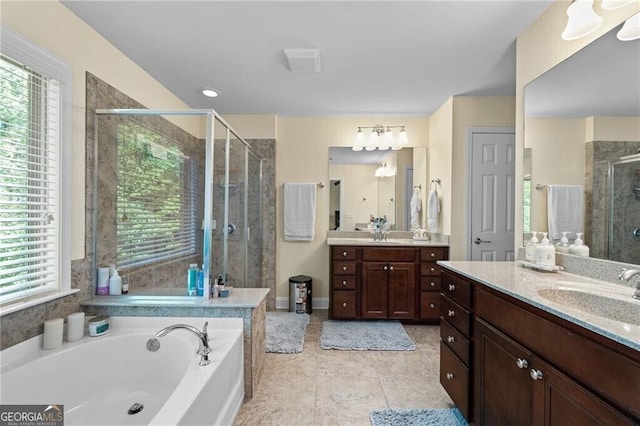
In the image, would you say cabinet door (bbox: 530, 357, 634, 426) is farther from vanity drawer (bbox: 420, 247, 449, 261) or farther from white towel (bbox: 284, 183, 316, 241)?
white towel (bbox: 284, 183, 316, 241)

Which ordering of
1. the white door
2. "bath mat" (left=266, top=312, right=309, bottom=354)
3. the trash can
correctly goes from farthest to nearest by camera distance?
1. the trash can
2. the white door
3. "bath mat" (left=266, top=312, right=309, bottom=354)

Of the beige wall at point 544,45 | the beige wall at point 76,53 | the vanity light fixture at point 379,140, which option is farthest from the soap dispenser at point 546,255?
the beige wall at point 76,53

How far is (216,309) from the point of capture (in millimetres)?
1946

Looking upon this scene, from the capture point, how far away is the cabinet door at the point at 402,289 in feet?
10.6

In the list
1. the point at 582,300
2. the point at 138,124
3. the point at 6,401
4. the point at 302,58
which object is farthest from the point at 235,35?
the point at 582,300

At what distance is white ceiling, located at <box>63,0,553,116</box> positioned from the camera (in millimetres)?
1776

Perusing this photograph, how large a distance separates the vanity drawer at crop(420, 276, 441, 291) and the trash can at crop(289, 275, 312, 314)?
4.21 feet

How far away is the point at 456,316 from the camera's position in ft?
5.65

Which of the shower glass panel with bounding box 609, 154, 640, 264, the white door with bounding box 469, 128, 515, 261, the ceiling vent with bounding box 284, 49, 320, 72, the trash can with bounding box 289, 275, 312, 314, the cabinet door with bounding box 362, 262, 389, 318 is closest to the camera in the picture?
the shower glass panel with bounding box 609, 154, 640, 264

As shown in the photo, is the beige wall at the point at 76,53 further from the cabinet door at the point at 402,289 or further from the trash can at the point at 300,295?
the cabinet door at the point at 402,289

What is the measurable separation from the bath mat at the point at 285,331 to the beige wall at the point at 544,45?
78.0 inches

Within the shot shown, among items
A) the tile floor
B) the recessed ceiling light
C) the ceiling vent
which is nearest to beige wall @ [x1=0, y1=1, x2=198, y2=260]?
the recessed ceiling light

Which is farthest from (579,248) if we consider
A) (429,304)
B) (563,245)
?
(429,304)

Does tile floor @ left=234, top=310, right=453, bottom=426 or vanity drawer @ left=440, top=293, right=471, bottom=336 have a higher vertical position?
vanity drawer @ left=440, top=293, right=471, bottom=336
